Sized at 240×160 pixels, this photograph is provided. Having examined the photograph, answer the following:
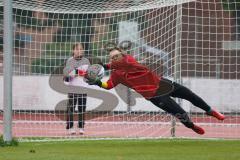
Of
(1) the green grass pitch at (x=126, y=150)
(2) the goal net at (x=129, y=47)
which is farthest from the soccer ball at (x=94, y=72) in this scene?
(2) the goal net at (x=129, y=47)

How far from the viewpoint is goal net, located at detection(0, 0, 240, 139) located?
1498 centimetres

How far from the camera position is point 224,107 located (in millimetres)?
19438

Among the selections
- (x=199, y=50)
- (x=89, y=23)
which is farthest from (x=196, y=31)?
(x=89, y=23)

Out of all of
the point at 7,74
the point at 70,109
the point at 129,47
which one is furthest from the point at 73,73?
the point at 7,74

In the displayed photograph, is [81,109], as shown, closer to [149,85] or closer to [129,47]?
[129,47]

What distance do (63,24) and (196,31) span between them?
278 cm

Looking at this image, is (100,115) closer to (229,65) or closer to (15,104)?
(15,104)

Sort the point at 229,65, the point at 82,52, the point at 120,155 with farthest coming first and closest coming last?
the point at 229,65
the point at 82,52
the point at 120,155

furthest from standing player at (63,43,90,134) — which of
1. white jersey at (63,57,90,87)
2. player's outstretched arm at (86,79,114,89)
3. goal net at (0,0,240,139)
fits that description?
player's outstretched arm at (86,79,114,89)

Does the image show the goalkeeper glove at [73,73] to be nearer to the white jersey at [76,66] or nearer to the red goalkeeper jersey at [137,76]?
the white jersey at [76,66]

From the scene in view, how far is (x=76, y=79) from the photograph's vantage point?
48.6ft

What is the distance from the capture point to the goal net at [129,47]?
Result: 14977 millimetres

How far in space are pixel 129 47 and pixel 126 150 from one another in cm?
527

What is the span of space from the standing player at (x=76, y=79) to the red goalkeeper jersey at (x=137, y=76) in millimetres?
2176
